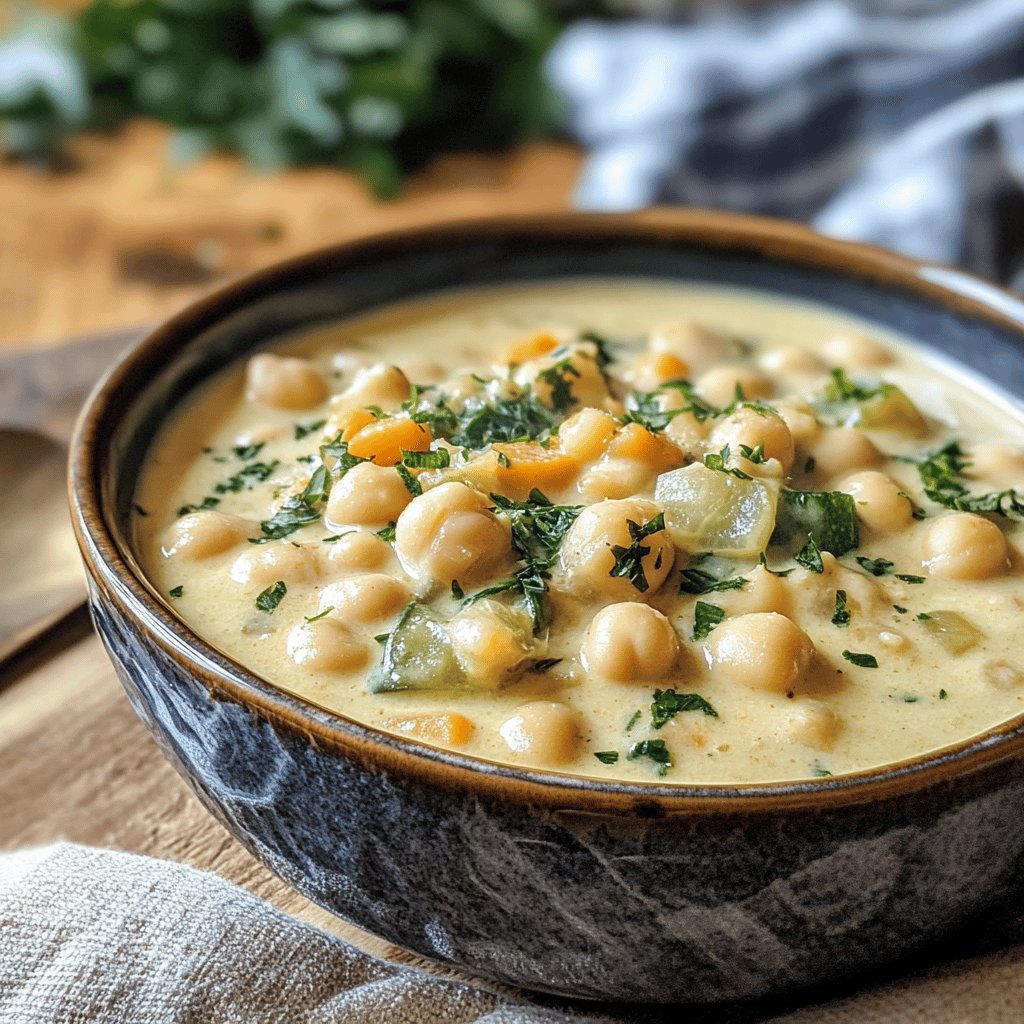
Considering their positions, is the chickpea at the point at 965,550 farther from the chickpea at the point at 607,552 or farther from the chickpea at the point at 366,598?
the chickpea at the point at 366,598

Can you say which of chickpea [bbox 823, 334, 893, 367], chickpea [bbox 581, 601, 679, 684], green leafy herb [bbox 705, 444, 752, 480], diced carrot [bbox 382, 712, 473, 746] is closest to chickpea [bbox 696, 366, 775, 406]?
chickpea [bbox 823, 334, 893, 367]

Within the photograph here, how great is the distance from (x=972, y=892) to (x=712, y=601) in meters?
0.63

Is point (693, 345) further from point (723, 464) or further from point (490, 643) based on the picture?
point (490, 643)

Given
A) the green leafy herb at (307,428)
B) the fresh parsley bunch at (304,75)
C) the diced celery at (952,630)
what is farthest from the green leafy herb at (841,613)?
the fresh parsley bunch at (304,75)

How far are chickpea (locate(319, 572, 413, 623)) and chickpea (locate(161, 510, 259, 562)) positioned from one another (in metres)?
0.27

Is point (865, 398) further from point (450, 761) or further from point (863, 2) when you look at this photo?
point (863, 2)

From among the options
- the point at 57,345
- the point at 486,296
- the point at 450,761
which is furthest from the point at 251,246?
the point at 450,761

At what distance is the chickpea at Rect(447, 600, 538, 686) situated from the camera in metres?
2.22

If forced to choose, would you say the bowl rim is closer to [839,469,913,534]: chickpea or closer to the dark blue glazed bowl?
the dark blue glazed bowl

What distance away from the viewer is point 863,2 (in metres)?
5.75

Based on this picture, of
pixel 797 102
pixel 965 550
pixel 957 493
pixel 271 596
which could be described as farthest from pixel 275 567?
pixel 797 102

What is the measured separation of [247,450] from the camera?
3.01 m

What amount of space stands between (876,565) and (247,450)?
50.5 inches

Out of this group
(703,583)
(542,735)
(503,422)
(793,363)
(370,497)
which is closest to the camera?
(542,735)
